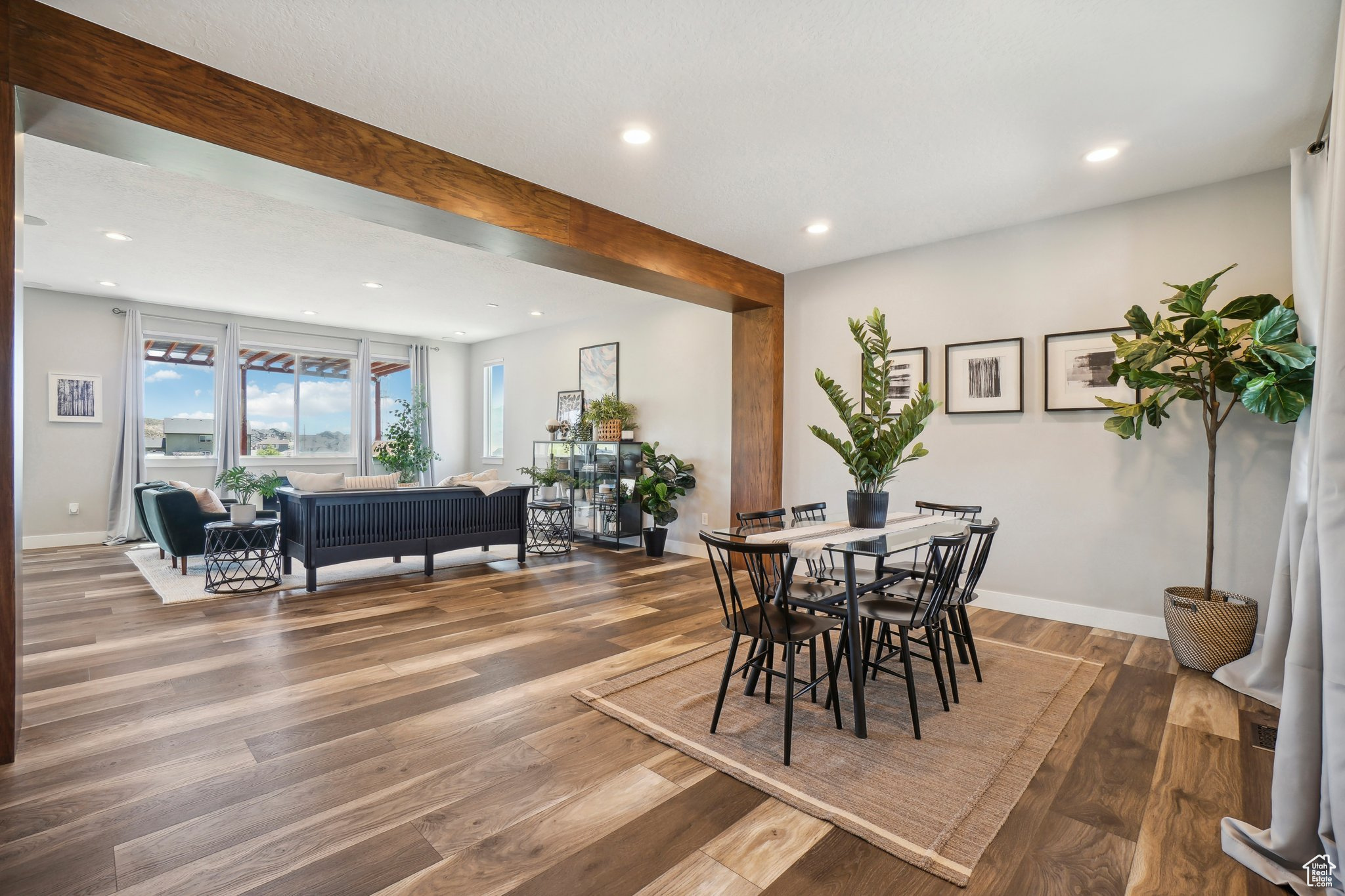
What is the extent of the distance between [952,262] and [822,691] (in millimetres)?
3477

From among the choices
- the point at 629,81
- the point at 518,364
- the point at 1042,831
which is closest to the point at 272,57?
the point at 629,81

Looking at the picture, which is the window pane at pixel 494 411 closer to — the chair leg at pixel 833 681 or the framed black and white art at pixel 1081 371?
the framed black and white art at pixel 1081 371

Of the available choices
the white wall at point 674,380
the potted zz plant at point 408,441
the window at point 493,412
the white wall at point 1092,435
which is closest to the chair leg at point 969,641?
the white wall at point 1092,435

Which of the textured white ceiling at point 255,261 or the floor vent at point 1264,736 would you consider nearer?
the floor vent at point 1264,736

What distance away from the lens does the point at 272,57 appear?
2678 mm

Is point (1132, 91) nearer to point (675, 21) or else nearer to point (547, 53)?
point (675, 21)

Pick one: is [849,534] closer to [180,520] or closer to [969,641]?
[969,641]

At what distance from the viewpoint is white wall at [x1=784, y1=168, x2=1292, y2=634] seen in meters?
3.68

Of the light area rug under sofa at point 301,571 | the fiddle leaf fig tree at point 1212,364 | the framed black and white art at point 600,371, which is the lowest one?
the light area rug under sofa at point 301,571

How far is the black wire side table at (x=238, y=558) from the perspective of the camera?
5156 millimetres

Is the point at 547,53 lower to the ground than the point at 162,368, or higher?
higher

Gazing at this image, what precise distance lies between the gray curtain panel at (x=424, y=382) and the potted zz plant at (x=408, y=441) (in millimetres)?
35

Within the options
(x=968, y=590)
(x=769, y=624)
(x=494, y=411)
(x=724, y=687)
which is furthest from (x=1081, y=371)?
(x=494, y=411)

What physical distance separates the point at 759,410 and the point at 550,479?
10.5 feet
